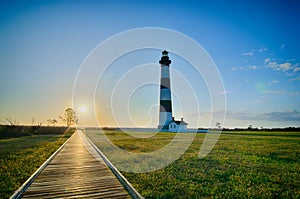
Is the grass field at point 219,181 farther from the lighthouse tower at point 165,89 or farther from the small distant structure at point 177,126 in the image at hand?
the small distant structure at point 177,126

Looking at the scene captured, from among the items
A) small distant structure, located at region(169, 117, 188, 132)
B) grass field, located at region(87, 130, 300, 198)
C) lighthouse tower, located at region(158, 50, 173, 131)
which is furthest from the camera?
small distant structure, located at region(169, 117, 188, 132)

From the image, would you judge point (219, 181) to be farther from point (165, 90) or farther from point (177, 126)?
point (177, 126)

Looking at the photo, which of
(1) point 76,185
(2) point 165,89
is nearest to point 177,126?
(2) point 165,89

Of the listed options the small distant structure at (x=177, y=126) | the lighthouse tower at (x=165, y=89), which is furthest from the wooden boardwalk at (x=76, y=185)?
the small distant structure at (x=177, y=126)

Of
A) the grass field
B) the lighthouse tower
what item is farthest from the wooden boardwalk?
the lighthouse tower

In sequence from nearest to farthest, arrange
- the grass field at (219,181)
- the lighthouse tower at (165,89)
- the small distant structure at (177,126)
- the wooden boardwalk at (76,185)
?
the wooden boardwalk at (76,185) → the grass field at (219,181) → the lighthouse tower at (165,89) → the small distant structure at (177,126)

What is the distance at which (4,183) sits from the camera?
341 inches

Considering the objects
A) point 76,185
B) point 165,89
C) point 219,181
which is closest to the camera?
point 76,185

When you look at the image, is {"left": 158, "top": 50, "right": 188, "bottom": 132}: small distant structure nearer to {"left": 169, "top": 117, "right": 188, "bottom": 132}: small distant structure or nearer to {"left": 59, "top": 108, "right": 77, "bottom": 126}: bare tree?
{"left": 169, "top": 117, "right": 188, "bottom": 132}: small distant structure

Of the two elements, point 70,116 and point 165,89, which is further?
point 70,116

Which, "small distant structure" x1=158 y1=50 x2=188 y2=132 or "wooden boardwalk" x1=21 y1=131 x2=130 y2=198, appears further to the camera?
"small distant structure" x1=158 y1=50 x2=188 y2=132

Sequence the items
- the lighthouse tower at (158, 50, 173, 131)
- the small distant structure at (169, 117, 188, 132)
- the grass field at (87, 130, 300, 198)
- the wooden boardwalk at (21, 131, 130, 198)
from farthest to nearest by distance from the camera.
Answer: the small distant structure at (169, 117, 188, 132) < the lighthouse tower at (158, 50, 173, 131) < the grass field at (87, 130, 300, 198) < the wooden boardwalk at (21, 131, 130, 198)

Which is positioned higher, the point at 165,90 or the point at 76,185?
the point at 165,90

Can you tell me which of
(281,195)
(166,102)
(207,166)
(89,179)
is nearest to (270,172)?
(207,166)
